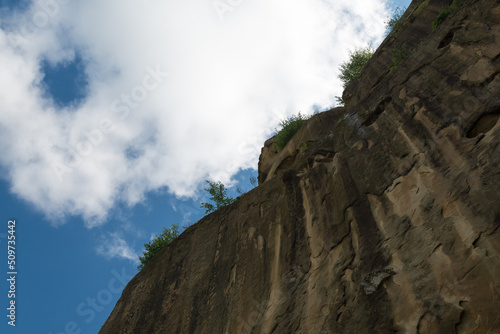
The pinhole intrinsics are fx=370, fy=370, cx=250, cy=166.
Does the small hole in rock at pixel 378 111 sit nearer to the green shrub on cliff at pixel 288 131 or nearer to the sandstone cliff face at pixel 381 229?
the sandstone cliff face at pixel 381 229

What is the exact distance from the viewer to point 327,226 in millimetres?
10672

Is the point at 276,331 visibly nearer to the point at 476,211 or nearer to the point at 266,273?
the point at 266,273

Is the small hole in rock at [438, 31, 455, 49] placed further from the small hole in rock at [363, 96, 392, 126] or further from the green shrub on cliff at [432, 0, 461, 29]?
the small hole in rock at [363, 96, 392, 126]

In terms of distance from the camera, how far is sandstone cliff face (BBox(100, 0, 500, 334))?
23.4ft

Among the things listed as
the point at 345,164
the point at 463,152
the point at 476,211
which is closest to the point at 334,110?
the point at 345,164

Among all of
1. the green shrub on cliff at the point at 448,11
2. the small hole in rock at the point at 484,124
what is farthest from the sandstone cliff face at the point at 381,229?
the green shrub on cliff at the point at 448,11

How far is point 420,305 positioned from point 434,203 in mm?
2308

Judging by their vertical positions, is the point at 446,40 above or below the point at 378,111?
above

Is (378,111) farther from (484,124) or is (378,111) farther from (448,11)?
(448,11)

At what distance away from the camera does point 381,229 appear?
911cm

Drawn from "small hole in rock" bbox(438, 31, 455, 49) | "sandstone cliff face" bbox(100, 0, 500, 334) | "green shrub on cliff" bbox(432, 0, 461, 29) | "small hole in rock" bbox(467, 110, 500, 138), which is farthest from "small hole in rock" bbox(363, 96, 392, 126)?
"green shrub on cliff" bbox(432, 0, 461, 29)

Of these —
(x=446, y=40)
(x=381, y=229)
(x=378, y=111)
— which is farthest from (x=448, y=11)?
(x=381, y=229)

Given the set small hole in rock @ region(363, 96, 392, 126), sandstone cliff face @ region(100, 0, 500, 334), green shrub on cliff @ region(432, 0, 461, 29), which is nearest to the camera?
sandstone cliff face @ region(100, 0, 500, 334)

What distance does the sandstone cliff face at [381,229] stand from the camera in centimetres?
712
